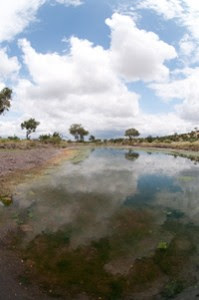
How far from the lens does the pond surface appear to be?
35.8ft

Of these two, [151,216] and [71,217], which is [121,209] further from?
[71,217]

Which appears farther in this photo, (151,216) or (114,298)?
(151,216)

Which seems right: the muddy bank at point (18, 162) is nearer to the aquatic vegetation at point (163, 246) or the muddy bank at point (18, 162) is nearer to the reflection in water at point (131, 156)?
the reflection in water at point (131, 156)

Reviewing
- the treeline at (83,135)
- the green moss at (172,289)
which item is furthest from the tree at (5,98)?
the green moss at (172,289)

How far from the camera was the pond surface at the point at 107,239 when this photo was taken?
10914 mm

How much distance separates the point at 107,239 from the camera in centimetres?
1520

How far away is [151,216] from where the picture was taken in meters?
19.5

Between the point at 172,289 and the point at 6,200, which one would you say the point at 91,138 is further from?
the point at 172,289

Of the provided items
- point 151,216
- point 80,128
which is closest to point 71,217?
point 151,216

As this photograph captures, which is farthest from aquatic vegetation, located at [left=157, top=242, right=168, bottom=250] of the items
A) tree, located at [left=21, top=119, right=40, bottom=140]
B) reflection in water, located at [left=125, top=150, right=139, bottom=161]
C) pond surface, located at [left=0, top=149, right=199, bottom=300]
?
tree, located at [left=21, top=119, right=40, bottom=140]

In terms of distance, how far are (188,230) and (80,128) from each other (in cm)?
15644

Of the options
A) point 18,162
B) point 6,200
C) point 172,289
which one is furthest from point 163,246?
point 18,162

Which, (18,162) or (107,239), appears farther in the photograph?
(18,162)

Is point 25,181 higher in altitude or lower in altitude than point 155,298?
higher
